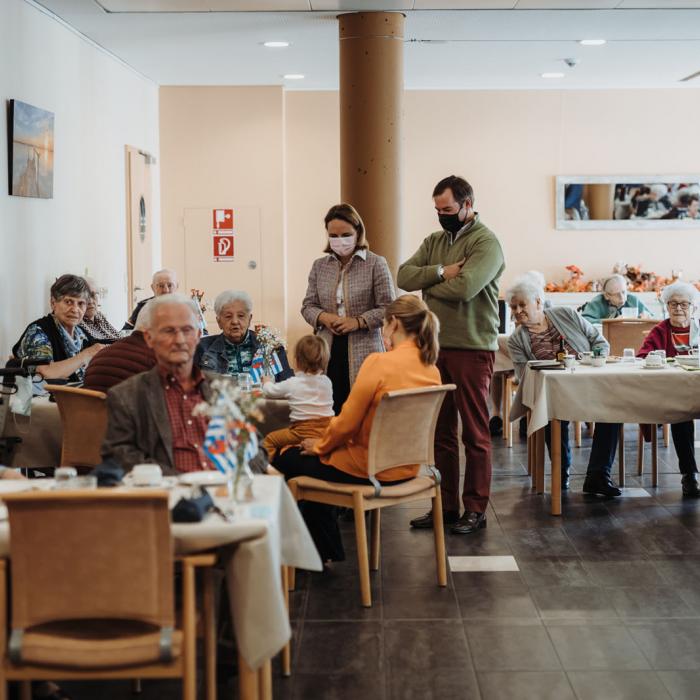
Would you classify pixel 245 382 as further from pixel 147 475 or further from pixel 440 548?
pixel 147 475

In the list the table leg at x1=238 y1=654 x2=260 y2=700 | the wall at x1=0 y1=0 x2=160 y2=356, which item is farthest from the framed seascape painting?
the table leg at x1=238 y1=654 x2=260 y2=700

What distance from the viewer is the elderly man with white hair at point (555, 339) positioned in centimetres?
638

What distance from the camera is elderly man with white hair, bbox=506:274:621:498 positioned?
6.38m

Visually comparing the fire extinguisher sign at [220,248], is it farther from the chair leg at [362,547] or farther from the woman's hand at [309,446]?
the chair leg at [362,547]

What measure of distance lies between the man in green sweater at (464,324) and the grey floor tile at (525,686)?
1.82 meters

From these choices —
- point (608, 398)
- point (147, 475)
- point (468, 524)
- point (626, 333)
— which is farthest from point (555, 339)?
point (147, 475)

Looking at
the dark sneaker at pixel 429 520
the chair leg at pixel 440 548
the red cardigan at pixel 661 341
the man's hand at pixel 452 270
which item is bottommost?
the dark sneaker at pixel 429 520

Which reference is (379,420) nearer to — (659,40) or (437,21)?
(437,21)

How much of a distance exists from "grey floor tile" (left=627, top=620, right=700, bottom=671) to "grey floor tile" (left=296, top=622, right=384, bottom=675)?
1.00 m

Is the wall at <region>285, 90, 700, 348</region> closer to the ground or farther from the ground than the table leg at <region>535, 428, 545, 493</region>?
farther from the ground

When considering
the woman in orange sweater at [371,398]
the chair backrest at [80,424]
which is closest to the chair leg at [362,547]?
the woman in orange sweater at [371,398]

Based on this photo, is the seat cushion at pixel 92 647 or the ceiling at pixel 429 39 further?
the ceiling at pixel 429 39

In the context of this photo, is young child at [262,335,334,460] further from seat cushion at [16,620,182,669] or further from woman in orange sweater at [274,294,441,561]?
seat cushion at [16,620,182,669]

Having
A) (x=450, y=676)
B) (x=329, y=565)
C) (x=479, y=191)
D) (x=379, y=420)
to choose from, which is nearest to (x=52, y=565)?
(x=450, y=676)
